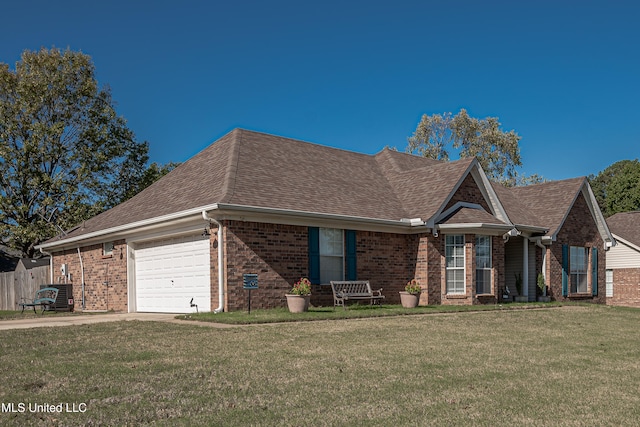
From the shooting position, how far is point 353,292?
714 inches

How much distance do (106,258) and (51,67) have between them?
1566 centimetres

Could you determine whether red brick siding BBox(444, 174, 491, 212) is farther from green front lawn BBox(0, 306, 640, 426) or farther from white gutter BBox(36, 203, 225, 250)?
green front lawn BBox(0, 306, 640, 426)

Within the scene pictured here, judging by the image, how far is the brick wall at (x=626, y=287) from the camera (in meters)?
30.3

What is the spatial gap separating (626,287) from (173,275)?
946 inches

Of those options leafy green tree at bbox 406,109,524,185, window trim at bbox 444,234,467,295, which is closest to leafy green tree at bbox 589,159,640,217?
leafy green tree at bbox 406,109,524,185

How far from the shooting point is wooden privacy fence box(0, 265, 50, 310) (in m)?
24.2

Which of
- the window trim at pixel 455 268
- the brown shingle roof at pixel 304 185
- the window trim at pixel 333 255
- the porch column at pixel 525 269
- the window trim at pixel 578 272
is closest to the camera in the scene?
the brown shingle roof at pixel 304 185

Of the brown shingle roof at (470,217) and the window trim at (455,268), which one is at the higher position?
the brown shingle roof at (470,217)

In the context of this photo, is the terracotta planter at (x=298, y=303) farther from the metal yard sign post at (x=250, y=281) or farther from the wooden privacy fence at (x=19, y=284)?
the wooden privacy fence at (x=19, y=284)

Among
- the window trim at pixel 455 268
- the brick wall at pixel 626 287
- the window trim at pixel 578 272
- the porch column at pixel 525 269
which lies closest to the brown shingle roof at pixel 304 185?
the window trim at pixel 455 268

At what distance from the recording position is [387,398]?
19.5 feet

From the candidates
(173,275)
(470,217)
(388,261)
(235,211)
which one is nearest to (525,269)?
(470,217)

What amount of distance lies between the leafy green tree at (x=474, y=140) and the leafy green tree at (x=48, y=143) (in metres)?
25.3

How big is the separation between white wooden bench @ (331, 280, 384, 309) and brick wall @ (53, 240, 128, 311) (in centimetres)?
717
